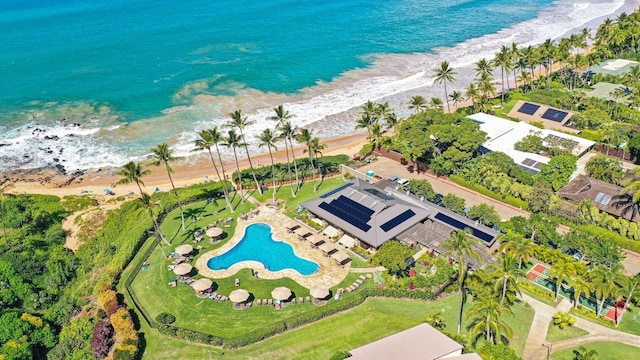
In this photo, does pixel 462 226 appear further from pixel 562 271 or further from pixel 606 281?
pixel 606 281

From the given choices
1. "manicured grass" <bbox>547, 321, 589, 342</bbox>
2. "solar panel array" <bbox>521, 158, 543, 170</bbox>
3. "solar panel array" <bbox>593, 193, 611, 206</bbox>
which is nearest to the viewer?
"manicured grass" <bbox>547, 321, 589, 342</bbox>

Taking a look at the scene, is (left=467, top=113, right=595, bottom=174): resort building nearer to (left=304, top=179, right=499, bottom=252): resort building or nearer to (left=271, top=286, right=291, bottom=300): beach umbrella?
(left=304, top=179, right=499, bottom=252): resort building

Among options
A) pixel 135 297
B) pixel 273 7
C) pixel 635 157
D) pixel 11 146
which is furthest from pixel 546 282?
pixel 273 7

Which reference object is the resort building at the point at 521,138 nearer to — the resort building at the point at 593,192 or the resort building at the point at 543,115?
the resort building at the point at 543,115

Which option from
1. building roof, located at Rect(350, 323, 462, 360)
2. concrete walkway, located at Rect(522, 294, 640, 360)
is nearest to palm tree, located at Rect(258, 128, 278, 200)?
building roof, located at Rect(350, 323, 462, 360)

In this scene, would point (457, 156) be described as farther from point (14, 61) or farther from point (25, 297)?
point (14, 61)

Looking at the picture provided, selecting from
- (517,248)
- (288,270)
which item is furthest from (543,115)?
(288,270)
